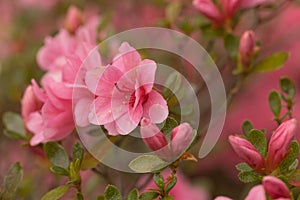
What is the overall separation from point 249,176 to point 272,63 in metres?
0.44

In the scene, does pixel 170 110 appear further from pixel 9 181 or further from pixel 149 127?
pixel 9 181

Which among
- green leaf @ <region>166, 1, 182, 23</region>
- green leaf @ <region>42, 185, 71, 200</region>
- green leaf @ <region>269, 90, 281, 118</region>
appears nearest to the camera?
green leaf @ <region>42, 185, 71, 200</region>

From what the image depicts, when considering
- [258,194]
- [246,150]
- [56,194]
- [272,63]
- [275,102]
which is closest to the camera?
[258,194]

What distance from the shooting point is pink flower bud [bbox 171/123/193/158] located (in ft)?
3.58

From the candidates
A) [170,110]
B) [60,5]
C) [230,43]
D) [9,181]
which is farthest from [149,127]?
[60,5]

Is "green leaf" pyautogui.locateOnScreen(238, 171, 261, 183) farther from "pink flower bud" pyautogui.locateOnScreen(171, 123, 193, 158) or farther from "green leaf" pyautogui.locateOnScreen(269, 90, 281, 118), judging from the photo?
"green leaf" pyautogui.locateOnScreen(269, 90, 281, 118)

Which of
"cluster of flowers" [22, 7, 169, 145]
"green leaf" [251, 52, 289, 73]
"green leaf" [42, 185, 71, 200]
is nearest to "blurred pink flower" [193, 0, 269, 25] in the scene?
"green leaf" [251, 52, 289, 73]

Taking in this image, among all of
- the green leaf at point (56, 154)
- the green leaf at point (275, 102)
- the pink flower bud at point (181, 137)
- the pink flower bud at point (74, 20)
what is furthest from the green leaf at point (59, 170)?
the pink flower bud at point (74, 20)

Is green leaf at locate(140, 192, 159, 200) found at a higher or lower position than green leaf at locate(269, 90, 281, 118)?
lower

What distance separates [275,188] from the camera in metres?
0.98

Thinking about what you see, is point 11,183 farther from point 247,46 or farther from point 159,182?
point 247,46

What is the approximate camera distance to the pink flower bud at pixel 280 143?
1085mm

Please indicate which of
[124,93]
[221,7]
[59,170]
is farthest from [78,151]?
[221,7]

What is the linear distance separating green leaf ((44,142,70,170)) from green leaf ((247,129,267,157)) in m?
0.40
